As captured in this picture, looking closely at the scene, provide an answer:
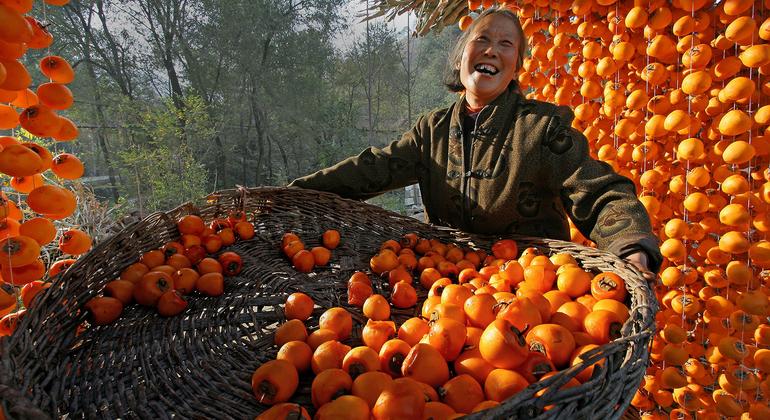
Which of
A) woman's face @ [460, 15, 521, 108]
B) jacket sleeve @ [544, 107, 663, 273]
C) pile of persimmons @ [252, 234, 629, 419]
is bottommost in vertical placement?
pile of persimmons @ [252, 234, 629, 419]

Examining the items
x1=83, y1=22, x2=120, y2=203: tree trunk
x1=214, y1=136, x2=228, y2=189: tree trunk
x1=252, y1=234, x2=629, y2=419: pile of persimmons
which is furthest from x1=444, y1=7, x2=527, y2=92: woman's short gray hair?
x1=83, y1=22, x2=120, y2=203: tree trunk

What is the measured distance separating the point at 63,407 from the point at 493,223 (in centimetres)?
145

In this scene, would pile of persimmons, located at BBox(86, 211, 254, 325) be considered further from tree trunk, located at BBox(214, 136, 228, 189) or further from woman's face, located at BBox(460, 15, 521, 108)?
tree trunk, located at BBox(214, 136, 228, 189)

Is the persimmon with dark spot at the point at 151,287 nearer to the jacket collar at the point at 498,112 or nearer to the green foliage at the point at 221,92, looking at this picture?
the jacket collar at the point at 498,112

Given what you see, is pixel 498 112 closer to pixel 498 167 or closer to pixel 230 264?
pixel 498 167

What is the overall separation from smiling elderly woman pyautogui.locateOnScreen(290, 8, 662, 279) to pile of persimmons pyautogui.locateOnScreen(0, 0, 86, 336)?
1057mm

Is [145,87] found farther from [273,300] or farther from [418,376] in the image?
[418,376]

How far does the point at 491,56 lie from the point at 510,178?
515 mm

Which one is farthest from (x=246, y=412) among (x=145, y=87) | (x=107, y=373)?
(x=145, y=87)

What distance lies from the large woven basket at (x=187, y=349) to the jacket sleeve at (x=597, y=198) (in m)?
0.09

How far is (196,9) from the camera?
Answer: 5.76m

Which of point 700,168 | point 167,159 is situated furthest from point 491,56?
point 167,159

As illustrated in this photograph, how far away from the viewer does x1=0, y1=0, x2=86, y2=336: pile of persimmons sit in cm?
82

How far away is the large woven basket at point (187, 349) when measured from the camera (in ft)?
2.36
